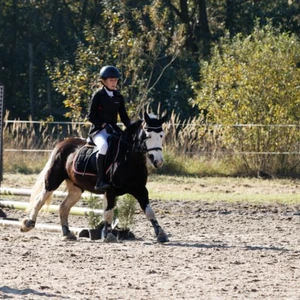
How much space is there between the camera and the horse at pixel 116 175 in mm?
11852

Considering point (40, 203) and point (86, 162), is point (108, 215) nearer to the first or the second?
point (86, 162)

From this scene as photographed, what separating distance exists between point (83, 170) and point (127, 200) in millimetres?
717

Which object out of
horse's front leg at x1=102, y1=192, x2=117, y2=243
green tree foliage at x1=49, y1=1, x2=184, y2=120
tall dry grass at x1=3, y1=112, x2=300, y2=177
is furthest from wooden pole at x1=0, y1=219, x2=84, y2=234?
green tree foliage at x1=49, y1=1, x2=184, y2=120

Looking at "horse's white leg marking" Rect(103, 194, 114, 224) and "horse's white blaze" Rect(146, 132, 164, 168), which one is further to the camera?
"horse's white leg marking" Rect(103, 194, 114, 224)

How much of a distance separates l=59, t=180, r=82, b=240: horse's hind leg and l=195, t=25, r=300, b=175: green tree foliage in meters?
12.6

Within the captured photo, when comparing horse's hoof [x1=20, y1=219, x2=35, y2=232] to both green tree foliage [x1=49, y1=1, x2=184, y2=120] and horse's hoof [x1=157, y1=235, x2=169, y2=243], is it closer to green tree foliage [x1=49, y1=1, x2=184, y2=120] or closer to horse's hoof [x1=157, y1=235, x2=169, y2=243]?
horse's hoof [x1=157, y1=235, x2=169, y2=243]

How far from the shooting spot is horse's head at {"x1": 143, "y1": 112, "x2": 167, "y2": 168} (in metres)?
11.6

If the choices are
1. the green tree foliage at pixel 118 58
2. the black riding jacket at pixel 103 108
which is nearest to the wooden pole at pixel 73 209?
the black riding jacket at pixel 103 108

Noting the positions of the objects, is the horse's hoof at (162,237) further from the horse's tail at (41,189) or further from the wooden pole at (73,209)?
the horse's tail at (41,189)

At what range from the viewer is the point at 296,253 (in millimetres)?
11055

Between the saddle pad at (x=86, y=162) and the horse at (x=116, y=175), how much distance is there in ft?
0.09

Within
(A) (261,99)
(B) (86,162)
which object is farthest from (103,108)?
(A) (261,99)

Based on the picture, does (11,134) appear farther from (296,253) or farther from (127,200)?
(296,253)

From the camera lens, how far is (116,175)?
40.1 feet
